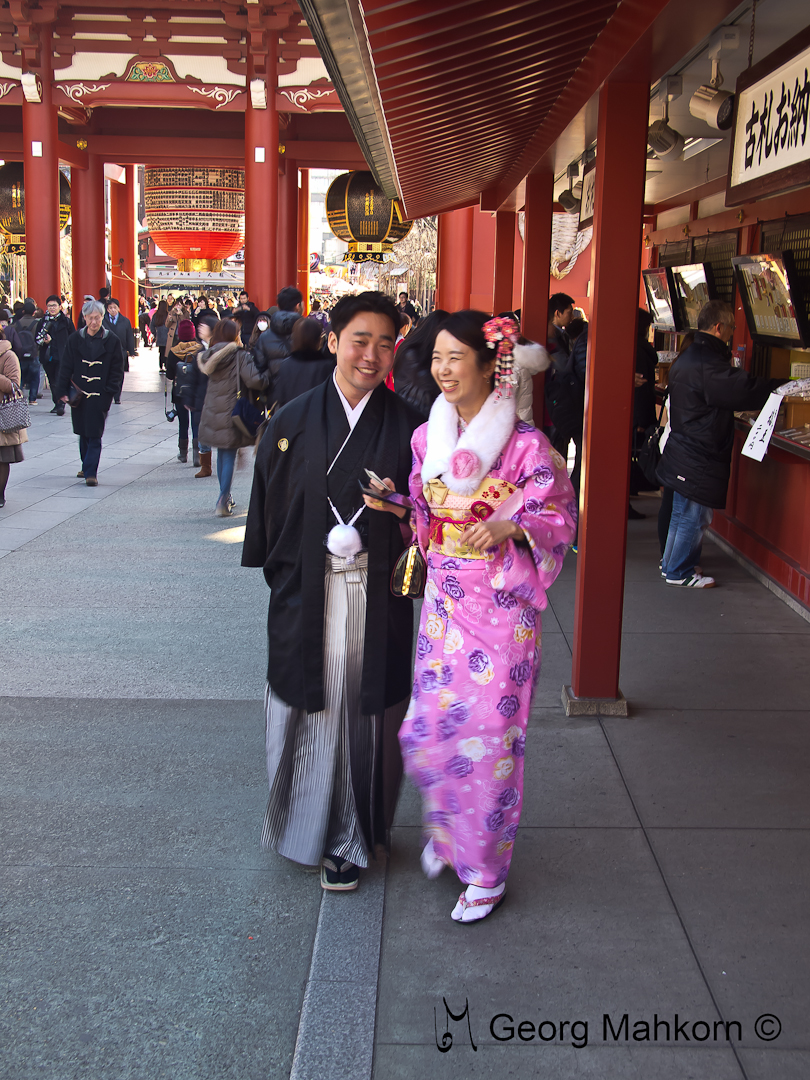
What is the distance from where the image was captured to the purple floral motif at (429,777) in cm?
292

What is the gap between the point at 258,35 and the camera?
1580 centimetres

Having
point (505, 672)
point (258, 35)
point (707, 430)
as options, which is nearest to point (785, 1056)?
point (505, 672)

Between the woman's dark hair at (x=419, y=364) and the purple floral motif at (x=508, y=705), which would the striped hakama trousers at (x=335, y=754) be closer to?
the purple floral motif at (x=508, y=705)

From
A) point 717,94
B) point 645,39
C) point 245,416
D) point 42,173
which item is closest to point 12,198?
point 42,173

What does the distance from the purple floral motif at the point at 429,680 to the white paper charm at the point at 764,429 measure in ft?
11.5

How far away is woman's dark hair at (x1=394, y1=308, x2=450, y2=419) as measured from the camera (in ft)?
11.9

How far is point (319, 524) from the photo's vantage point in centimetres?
297

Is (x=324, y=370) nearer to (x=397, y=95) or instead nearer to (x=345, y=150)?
(x=397, y=95)

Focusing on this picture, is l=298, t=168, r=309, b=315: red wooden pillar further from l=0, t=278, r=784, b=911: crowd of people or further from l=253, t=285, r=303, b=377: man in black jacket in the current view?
l=0, t=278, r=784, b=911: crowd of people

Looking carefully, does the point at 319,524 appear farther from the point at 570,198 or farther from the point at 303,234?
the point at 303,234

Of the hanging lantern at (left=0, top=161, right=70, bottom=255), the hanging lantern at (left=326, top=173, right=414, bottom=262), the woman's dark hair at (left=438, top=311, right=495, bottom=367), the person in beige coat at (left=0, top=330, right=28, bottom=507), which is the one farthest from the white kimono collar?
the hanging lantern at (left=0, top=161, right=70, bottom=255)

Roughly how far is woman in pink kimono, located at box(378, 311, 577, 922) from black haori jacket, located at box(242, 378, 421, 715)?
16 cm

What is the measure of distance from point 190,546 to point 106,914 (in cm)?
468

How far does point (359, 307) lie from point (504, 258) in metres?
6.92
